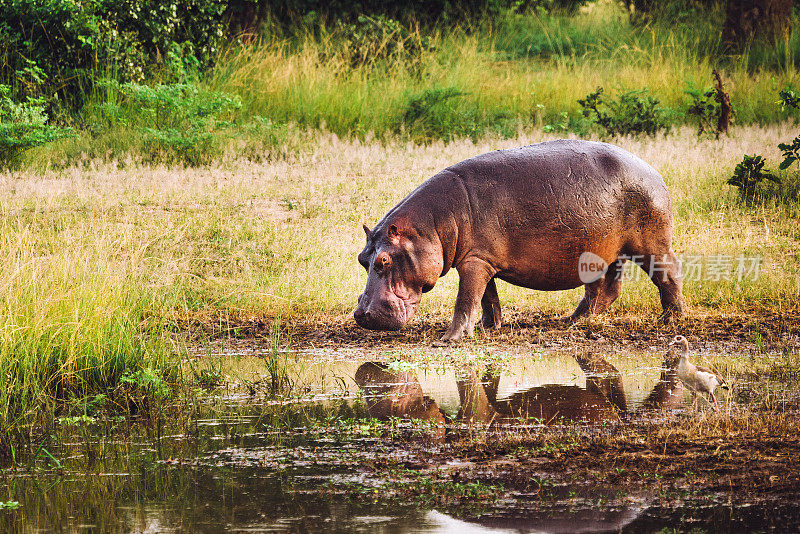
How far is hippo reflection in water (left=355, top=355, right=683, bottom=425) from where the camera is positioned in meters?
5.54

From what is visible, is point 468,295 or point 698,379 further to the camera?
point 468,295

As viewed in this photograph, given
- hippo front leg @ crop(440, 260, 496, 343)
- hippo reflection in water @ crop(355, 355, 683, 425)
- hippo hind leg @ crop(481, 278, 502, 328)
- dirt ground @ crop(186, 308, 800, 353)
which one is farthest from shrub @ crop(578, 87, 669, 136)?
hippo reflection in water @ crop(355, 355, 683, 425)

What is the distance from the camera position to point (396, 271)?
7.61 m

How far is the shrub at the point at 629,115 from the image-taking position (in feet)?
49.7

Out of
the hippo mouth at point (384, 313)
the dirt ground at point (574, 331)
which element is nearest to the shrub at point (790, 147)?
the dirt ground at point (574, 331)

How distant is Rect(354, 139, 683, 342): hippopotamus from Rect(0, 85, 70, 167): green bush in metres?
6.92

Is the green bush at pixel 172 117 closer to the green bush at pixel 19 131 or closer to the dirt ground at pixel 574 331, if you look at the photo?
the green bush at pixel 19 131

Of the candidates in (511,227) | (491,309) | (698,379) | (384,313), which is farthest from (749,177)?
(698,379)

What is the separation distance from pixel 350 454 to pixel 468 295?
3.01 m

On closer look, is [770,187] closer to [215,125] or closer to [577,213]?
[577,213]

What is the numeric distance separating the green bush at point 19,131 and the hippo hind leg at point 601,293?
24.8ft

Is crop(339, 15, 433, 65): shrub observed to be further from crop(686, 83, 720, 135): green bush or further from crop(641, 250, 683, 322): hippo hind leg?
crop(641, 250, 683, 322): hippo hind leg

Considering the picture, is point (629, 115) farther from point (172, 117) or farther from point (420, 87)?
point (172, 117)

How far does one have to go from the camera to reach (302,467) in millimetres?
4711
